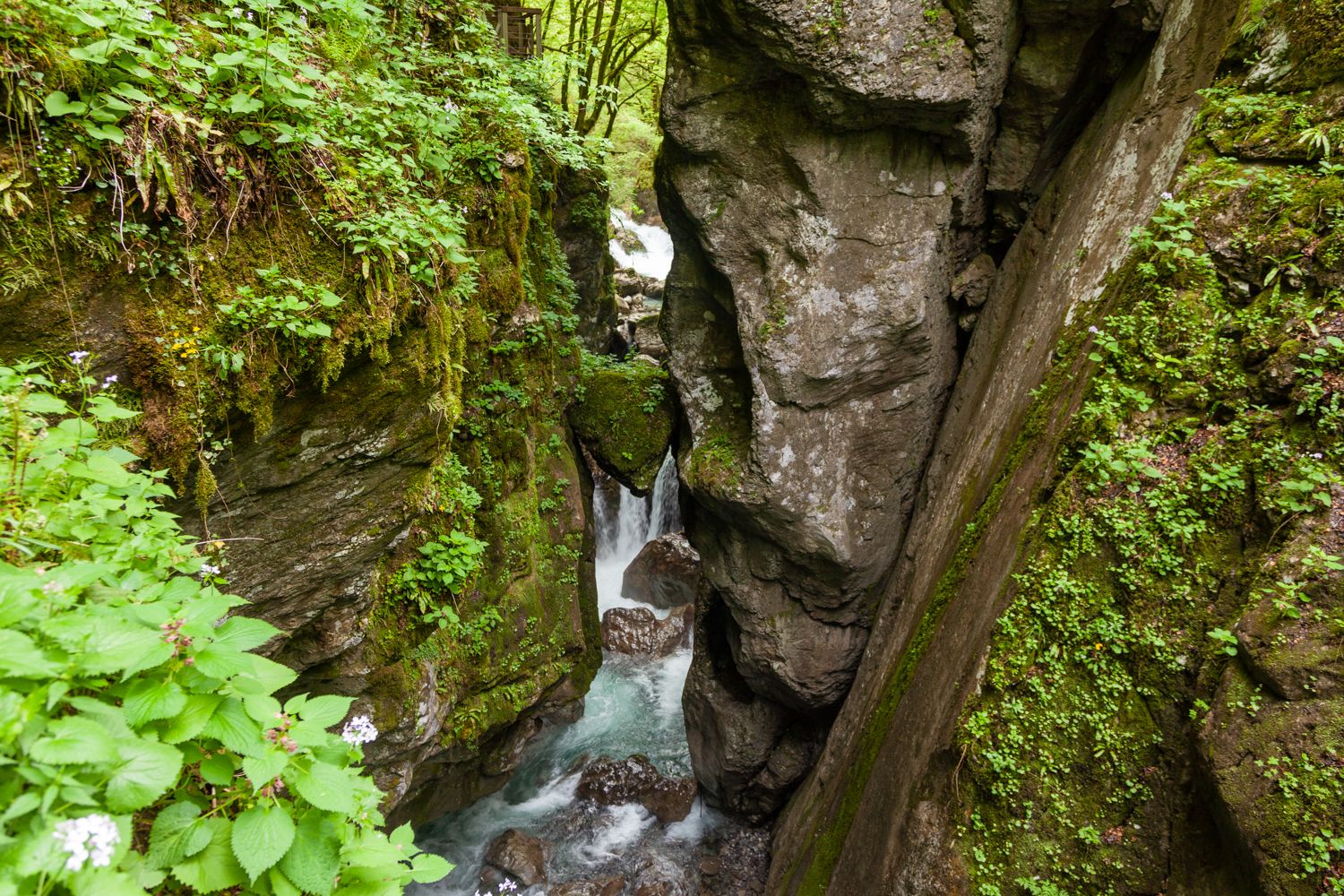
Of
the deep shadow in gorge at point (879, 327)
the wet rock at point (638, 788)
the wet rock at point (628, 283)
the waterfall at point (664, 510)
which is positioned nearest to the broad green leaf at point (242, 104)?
the deep shadow in gorge at point (879, 327)

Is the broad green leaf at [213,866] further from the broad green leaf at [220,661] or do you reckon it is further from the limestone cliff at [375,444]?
the limestone cliff at [375,444]

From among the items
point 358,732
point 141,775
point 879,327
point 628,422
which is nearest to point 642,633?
point 628,422

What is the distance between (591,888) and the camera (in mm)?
7414

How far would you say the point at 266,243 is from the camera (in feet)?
11.2

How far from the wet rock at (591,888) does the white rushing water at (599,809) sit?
0.14m

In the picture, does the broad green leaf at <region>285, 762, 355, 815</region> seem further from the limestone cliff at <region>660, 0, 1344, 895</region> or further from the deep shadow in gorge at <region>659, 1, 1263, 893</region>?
the deep shadow in gorge at <region>659, 1, 1263, 893</region>

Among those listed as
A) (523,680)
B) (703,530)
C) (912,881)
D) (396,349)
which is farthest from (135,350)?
(703,530)

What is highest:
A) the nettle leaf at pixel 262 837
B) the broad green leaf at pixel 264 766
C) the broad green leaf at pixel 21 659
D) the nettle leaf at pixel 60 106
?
the nettle leaf at pixel 60 106

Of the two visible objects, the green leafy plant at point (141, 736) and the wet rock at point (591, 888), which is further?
the wet rock at point (591, 888)

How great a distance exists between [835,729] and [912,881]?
2.73 m

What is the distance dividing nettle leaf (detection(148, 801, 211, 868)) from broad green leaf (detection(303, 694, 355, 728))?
0.30m

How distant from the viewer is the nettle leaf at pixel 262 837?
1482 millimetres

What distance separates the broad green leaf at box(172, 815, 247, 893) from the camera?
148 centimetres

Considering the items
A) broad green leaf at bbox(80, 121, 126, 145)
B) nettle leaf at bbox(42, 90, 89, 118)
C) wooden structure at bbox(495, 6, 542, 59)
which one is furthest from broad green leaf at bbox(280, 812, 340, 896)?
wooden structure at bbox(495, 6, 542, 59)
